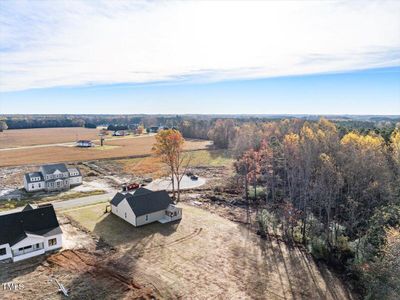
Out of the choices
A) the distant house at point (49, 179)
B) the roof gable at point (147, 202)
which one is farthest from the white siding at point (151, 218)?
the distant house at point (49, 179)

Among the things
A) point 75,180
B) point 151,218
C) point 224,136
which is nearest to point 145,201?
point 151,218

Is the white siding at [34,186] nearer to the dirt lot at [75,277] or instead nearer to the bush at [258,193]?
the dirt lot at [75,277]

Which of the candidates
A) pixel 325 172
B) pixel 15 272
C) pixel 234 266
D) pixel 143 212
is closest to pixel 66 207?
pixel 143 212

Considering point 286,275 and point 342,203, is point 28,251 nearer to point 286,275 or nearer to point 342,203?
point 286,275

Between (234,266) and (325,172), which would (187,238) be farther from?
(325,172)

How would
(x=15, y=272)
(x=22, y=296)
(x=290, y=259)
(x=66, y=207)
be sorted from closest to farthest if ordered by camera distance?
1. (x=22, y=296)
2. (x=15, y=272)
3. (x=290, y=259)
4. (x=66, y=207)
